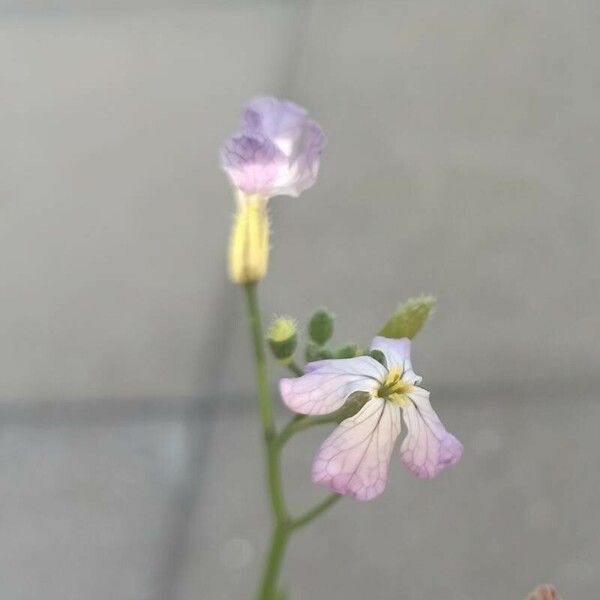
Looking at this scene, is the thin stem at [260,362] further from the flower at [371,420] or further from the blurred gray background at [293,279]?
the blurred gray background at [293,279]

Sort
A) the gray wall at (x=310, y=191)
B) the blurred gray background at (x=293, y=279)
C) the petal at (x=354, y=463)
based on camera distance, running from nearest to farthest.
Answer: the petal at (x=354, y=463)
the blurred gray background at (x=293, y=279)
the gray wall at (x=310, y=191)

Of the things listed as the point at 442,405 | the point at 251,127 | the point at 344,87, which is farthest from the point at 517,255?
the point at 251,127

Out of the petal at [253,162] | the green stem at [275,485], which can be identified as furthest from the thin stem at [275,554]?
the petal at [253,162]

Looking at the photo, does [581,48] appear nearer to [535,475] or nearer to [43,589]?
[535,475]

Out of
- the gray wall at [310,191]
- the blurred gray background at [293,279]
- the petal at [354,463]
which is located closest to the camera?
the petal at [354,463]

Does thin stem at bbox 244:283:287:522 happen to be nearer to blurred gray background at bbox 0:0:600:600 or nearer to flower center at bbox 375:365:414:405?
flower center at bbox 375:365:414:405

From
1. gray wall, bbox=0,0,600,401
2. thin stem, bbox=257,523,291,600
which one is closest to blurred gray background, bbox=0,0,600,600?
gray wall, bbox=0,0,600,401
